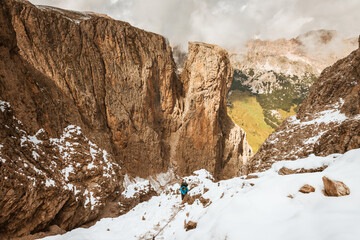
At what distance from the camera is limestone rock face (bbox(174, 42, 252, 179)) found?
3319 centimetres

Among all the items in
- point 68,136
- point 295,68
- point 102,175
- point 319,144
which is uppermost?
point 295,68

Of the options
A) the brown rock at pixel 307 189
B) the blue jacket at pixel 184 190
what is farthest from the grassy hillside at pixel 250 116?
the brown rock at pixel 307 189

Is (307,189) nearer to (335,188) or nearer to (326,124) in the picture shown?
(335,188)

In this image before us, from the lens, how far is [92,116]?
2391 centimetres

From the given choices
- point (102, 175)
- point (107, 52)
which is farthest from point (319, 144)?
point (107, 52)

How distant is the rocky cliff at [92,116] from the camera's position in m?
11.8

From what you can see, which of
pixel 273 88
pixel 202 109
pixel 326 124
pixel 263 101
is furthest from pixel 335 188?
pixel 273 88

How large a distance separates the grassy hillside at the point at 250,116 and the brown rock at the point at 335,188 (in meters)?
75.8

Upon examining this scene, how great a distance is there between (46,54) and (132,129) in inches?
554

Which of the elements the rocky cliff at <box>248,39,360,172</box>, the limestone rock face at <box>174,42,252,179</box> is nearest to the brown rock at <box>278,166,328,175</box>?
the rocky cliff at <box>248,39,360,172</box>

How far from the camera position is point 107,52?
2728 centimetres

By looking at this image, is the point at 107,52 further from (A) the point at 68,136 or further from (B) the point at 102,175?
(B) the point at 102,175

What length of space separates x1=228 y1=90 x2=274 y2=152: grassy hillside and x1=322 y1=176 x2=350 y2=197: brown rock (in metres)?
75.8

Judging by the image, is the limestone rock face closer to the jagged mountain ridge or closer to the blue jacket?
the blue jacket
